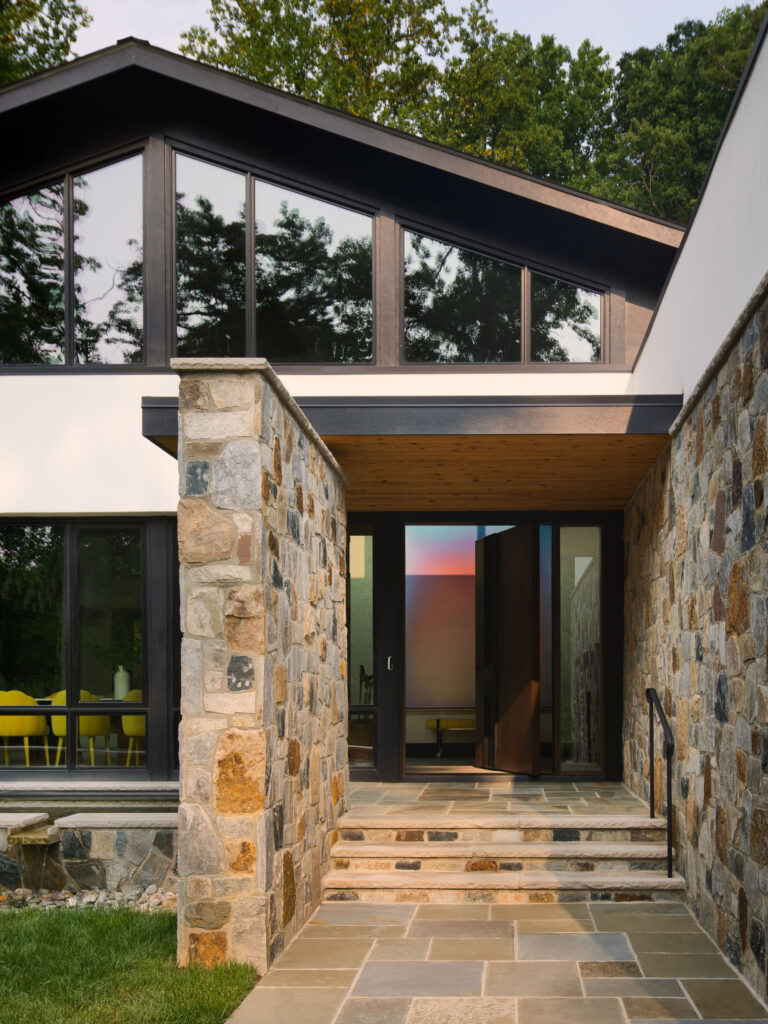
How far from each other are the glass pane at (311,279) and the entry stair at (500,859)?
11.6ft

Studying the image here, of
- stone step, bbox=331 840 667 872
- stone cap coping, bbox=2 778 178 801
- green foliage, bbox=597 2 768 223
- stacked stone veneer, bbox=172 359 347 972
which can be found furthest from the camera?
green foliage, bbox=597 2 768 223

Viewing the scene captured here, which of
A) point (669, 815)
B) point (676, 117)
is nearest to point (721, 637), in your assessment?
point (669, 815)

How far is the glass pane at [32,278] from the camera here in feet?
25.2

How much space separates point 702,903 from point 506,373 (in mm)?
4094

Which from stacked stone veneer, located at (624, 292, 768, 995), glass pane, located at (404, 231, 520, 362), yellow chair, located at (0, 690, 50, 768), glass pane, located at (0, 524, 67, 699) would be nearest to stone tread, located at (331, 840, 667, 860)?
stacked stone veneer, located at (624, 292, 768, 995)

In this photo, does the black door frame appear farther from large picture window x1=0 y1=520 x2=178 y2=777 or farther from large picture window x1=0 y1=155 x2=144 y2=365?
large picture window x1=0 y1=155 x2=144 y2=365

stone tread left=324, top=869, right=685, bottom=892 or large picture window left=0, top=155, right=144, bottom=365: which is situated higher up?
large picture window left=0, top=155, right=144, bottom=365

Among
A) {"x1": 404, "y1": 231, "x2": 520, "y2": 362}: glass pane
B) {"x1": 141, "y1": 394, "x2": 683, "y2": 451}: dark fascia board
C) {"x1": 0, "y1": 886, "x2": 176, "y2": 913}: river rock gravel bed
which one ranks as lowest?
{"x1": 0, "y1": 886, "x2": 176, "y2": 913}: river rock gravel bed

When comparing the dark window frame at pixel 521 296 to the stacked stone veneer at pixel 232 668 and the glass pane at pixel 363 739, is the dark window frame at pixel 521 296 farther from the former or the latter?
the stacked stone veneer at pixel 232 668

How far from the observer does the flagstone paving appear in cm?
390

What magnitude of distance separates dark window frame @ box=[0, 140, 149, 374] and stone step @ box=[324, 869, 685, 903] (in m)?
4.05

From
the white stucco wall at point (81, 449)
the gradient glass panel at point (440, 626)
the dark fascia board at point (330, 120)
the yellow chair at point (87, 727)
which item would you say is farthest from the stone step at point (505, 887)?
the gradient glass panel at point (440, 626)

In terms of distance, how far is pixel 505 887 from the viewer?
225 inches

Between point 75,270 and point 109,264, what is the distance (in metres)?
0.26
